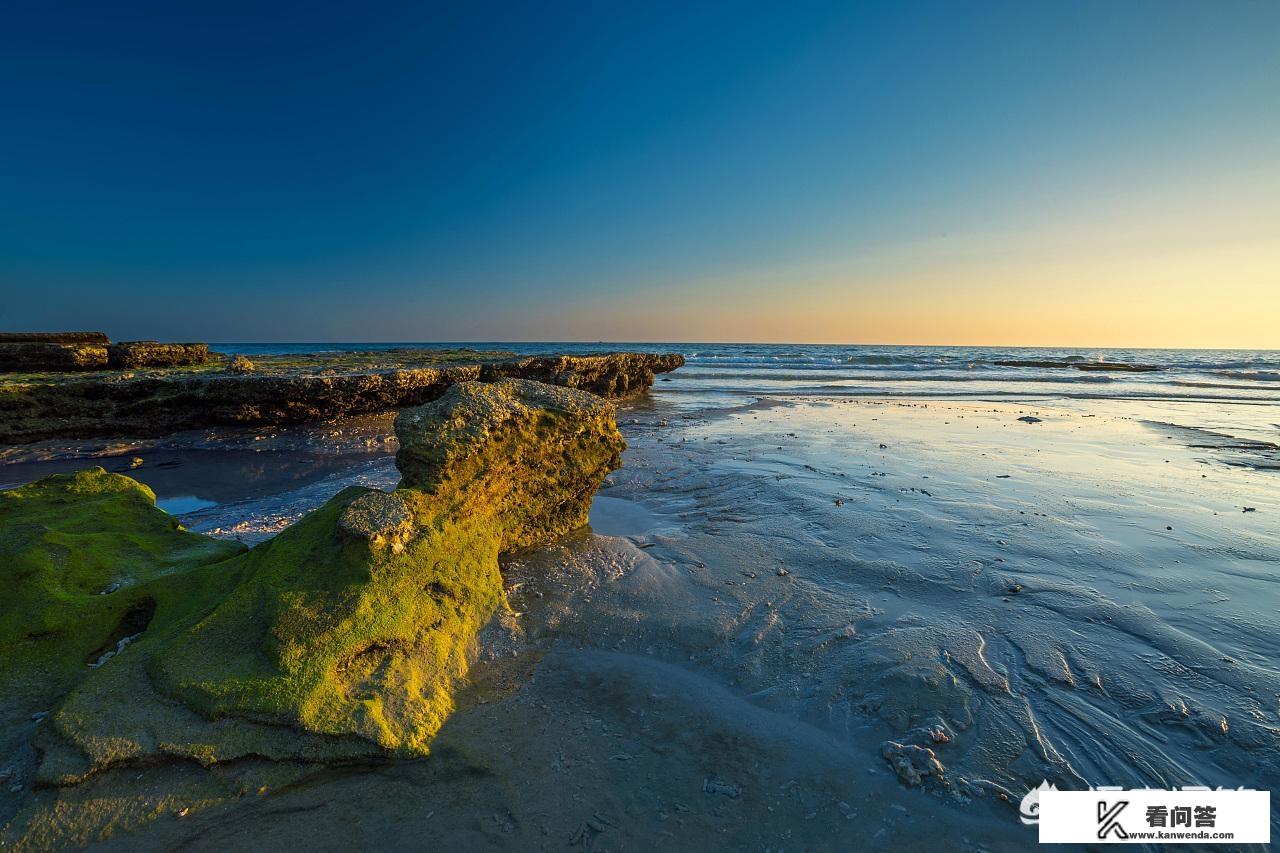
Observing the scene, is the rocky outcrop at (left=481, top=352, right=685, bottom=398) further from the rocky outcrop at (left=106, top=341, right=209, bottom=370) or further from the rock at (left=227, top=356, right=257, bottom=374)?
the rocky outcrop at (left=106, top=341, right=209, bottom=370)

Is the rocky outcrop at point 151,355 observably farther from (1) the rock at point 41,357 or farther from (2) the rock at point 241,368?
(2) the rock at point 241,368

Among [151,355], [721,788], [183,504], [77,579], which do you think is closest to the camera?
[721,788]

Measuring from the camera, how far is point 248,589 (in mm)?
3055

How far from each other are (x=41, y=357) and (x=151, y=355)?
200 centimetres

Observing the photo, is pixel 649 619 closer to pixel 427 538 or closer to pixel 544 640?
pixel 544 640

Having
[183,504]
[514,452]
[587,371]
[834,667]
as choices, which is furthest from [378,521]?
[587,371]

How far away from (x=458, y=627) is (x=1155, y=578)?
5611 mm

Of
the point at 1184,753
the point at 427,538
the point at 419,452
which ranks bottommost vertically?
the point at 1184,753

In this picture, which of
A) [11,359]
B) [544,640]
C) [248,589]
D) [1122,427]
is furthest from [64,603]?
[1122,427]

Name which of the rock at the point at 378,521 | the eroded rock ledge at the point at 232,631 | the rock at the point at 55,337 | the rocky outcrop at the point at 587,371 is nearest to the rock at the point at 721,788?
the eroded rock ledge at the point at 232,631

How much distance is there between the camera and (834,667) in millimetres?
3256

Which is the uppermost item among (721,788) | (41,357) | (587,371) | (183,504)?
(41,357)

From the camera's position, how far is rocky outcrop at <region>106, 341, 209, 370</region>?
12859 millimetres

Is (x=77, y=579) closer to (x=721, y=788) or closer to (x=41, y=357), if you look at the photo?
(x=721, y=788)
